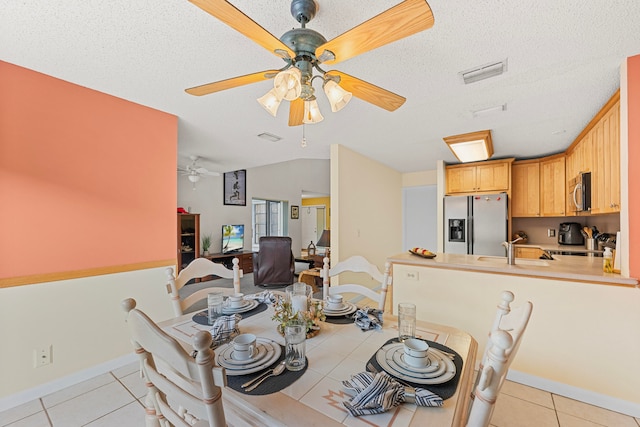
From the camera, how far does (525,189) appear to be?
4.16 m

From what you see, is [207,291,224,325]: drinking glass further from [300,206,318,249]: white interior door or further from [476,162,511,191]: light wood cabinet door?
[300,206,318,249]: white interior door

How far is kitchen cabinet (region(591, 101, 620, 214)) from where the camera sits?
6.90 ft

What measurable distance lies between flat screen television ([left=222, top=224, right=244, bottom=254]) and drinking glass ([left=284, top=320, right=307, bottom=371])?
18.1ft

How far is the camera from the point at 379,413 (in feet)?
2.43

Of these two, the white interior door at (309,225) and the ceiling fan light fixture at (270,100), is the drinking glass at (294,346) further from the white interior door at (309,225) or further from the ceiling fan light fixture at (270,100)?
the white interior door at (309,225)

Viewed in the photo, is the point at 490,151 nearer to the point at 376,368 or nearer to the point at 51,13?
the point at 376,368

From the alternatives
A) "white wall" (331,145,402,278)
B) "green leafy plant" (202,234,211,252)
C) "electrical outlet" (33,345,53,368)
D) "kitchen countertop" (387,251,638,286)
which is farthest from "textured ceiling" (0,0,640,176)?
"green leafy plant" (202,234,211,252)

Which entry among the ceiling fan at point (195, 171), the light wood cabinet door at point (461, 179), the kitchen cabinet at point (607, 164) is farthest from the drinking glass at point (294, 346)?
the light wood cabinet door at point (461, 179)

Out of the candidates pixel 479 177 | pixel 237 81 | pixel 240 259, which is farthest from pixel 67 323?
pixel 479 177

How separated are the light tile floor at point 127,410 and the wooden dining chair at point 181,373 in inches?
50.2

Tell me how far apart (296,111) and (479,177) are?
3.73 meters

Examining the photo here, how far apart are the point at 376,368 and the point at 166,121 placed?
2717 millimetres

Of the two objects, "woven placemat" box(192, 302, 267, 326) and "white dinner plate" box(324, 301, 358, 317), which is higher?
"white dinner plate" box(324, 301, 358, 317)

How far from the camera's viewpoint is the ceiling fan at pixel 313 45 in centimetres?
96
